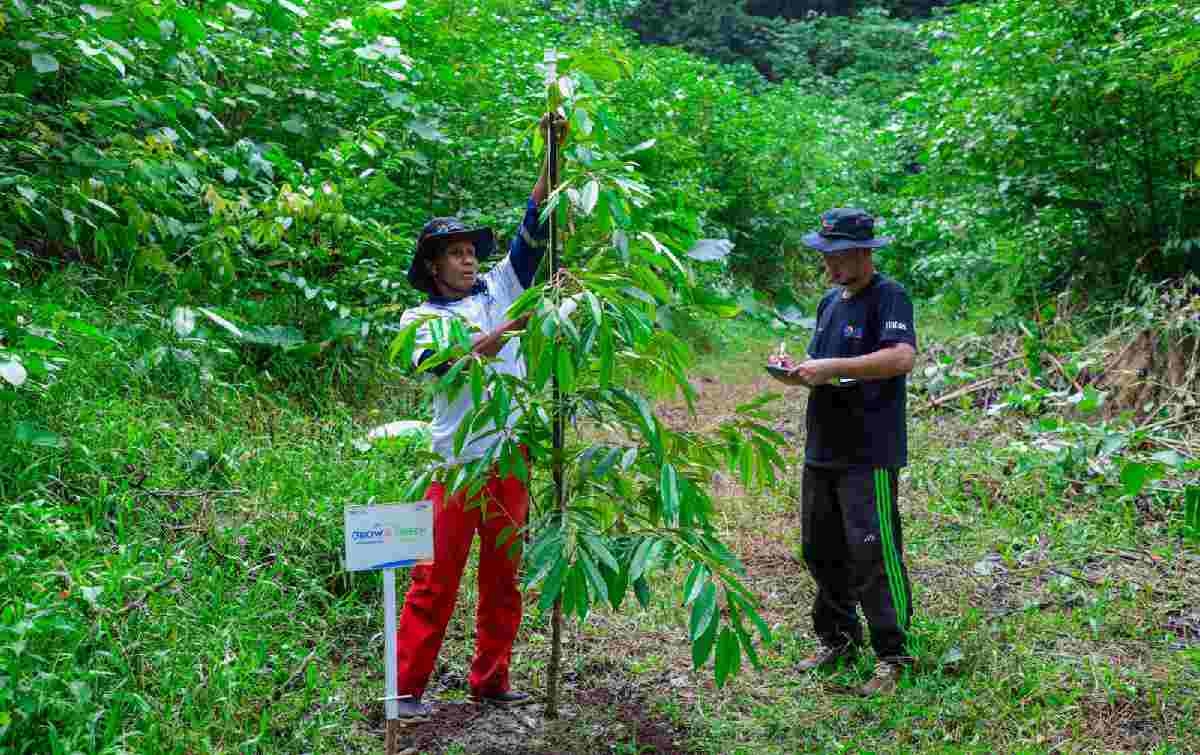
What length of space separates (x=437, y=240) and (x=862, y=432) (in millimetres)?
1613

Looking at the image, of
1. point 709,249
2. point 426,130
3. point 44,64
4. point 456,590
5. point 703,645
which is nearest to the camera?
point 703,645

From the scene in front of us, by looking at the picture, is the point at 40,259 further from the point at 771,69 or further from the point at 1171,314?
the point at 771,69

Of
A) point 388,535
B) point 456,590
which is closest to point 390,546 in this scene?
point 388,535

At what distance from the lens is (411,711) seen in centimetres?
337

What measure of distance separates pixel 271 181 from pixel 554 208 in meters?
3.26

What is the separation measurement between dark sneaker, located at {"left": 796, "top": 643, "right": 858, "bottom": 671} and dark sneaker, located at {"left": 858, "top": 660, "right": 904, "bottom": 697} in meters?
0.13

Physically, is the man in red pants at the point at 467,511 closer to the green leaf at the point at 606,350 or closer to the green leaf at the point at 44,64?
the green leaf at the point at 606,350

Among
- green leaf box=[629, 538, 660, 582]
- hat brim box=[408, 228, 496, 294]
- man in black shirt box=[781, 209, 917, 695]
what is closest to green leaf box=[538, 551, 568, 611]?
green leaf box=[629, 538, 660, 582]

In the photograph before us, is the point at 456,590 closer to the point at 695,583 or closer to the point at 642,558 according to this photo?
the point at 642,558

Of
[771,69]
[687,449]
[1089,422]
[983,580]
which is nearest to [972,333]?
[1089,422]

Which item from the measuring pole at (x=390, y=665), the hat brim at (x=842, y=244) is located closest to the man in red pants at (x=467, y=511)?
the measuring pole at (x=390, y=665)

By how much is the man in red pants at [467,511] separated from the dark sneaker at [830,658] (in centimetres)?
111

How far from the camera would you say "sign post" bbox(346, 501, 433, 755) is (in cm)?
286

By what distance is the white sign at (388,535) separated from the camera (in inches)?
112
